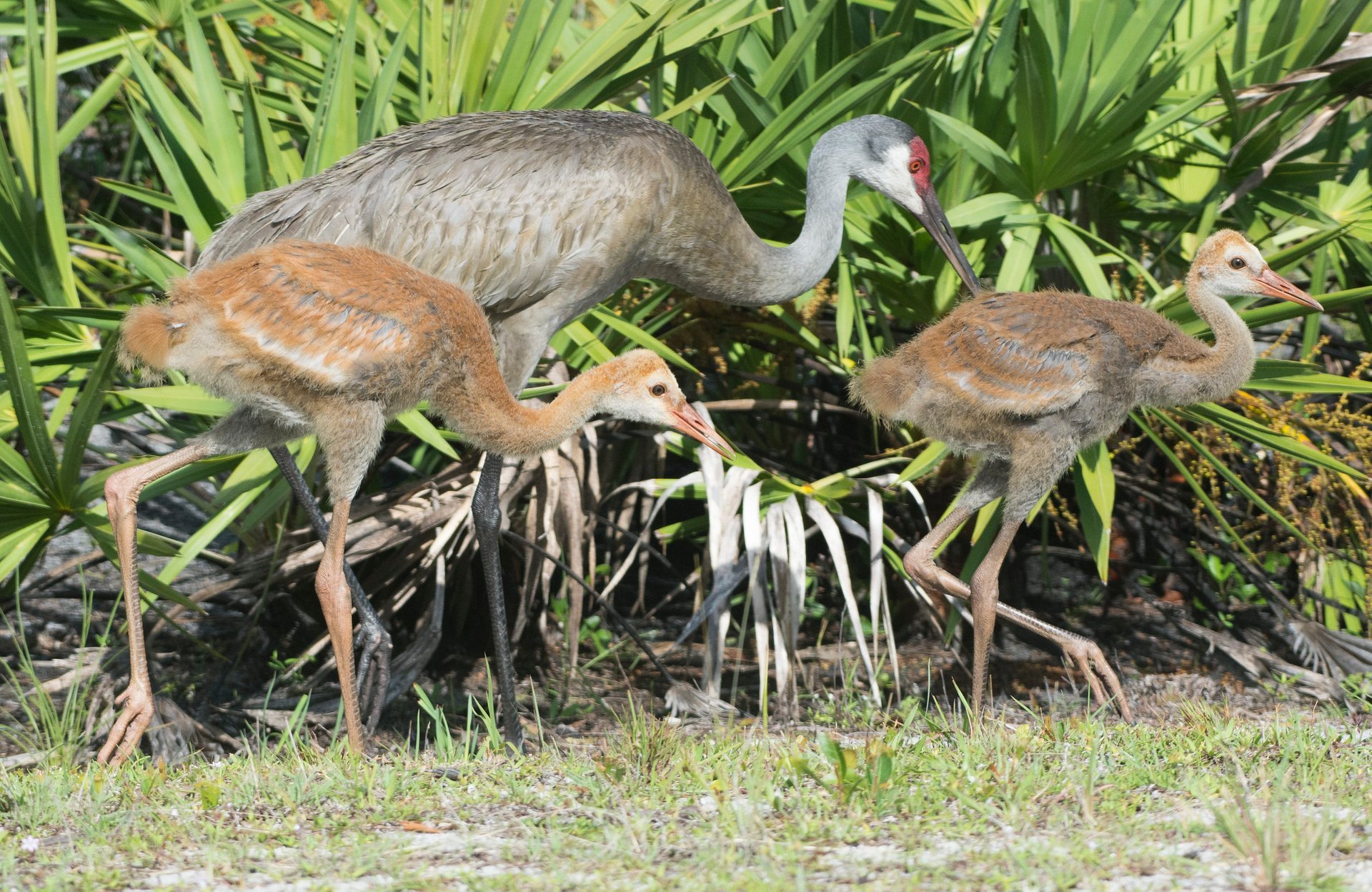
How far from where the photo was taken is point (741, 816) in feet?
10.6

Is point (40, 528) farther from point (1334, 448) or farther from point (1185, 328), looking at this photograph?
point (1334, 448)

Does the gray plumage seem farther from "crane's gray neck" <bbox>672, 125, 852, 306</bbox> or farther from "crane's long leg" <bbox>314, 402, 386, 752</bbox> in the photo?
"crane's long leg" <bbox>314, 402, 386, 752</bbox>

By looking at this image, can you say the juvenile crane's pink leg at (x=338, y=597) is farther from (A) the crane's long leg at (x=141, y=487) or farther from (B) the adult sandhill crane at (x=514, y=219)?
(B) the adult sandhill crane at (x=514, y=219)

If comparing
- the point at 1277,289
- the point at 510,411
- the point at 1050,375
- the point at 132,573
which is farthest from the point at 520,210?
the point at 1277,289

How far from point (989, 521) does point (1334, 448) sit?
1.77 metres

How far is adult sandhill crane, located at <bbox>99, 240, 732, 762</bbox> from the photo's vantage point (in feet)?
13.6

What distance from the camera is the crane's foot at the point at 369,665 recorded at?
5.44 metres

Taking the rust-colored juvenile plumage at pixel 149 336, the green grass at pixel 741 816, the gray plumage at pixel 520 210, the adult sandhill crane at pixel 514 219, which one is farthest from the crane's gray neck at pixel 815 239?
the rust-colored juvenile plumage at pixel 149 336

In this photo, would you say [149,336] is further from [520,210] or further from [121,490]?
[520,210]

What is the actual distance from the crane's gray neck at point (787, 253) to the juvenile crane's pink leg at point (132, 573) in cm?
203

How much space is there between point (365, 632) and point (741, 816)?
266 centimetres

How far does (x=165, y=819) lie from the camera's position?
3369 mm

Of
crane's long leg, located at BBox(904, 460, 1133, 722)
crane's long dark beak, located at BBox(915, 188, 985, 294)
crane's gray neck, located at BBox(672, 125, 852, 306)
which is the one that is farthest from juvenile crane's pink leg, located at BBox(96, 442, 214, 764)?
crane's long dark beak, located at BBox(915, 188, 985, 294)

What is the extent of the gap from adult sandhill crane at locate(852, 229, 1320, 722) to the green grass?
1.22 meters
